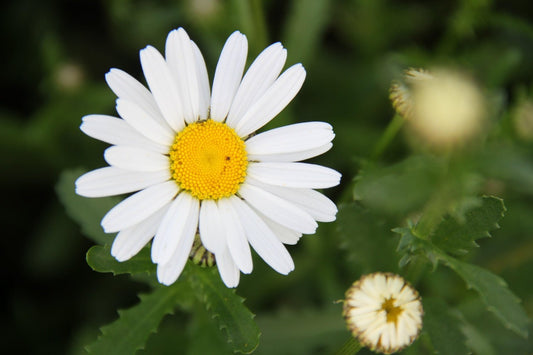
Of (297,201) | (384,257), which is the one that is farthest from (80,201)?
(384,257)

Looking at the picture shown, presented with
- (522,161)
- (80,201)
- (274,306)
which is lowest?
(274,306)

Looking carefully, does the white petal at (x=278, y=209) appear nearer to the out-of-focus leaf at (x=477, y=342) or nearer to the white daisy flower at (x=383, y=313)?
the white daisy flower at (x=383, y=313)

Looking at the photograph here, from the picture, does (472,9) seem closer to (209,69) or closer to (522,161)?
(522,161)

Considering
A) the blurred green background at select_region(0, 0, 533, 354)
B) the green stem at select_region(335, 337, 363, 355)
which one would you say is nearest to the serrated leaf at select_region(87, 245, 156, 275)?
the green stem at select_region(335, 337, 363, 355)

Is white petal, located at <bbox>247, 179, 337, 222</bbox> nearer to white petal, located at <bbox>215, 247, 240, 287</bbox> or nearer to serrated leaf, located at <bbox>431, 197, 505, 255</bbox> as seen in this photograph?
white petal, located at <bbox>215, 247, 240, 287</bbox>

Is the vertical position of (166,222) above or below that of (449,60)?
above

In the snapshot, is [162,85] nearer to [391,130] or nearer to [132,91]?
[132,91]

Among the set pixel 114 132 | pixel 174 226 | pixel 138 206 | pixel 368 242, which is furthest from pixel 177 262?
pixel 368 242
